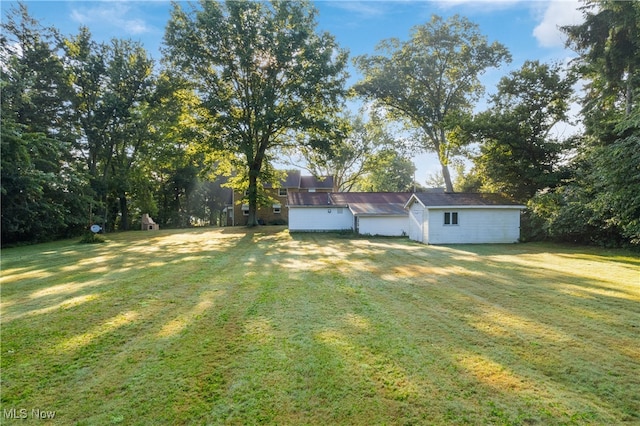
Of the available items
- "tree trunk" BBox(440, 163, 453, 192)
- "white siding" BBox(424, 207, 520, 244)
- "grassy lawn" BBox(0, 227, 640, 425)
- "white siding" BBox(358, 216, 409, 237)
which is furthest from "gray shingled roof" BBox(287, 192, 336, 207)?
"grassy lawn" BBox(0, 227, 640, 425)

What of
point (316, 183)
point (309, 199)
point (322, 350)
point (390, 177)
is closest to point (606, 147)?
point (322, 350)

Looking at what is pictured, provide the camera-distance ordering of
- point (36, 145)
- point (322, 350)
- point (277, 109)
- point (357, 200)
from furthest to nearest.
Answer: point (357, 200), point (277, 109), point (36, 145), point (322, 350)

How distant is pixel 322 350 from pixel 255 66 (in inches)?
958

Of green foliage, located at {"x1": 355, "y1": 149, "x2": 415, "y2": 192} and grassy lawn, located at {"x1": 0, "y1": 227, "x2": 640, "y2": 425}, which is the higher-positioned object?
green foliage, located at {"x1": 355, "y1": 149, "x2": 415, "y2": 192}

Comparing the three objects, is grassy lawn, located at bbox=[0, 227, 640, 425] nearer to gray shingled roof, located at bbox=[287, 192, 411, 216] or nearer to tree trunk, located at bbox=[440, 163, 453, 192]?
gray shingled roof, located at bbox=[287, 192, 411, 216]

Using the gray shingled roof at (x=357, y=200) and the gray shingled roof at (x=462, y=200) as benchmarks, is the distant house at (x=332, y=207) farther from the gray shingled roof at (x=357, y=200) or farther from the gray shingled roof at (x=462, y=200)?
the gray shingled roof at (x=462, y=200)

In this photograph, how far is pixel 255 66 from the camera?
23656 mm

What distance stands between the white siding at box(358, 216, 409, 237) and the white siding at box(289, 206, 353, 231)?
3.83 metres

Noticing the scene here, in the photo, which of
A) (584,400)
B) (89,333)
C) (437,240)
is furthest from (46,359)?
(437,240)

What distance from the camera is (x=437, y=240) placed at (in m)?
17.0

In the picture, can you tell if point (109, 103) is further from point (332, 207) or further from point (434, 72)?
point (434, 72)

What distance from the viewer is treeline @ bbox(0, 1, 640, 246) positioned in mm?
14711

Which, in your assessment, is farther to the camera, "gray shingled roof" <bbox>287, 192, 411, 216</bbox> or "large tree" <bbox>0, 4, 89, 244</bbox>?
"gray shingled roof" <bbox>287, 192, 411, 216</bbox>

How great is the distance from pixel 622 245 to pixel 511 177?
719 cm
